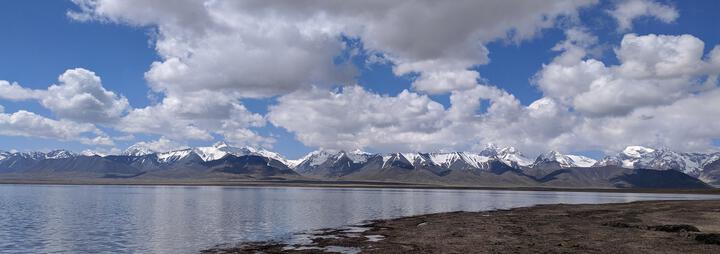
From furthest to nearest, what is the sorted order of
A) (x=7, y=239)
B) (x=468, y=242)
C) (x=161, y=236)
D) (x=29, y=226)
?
(x=29, y=226) < (x=161, y=236) < (x=7, y=239) < (x=468, y=242)

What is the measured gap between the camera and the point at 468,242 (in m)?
50.6

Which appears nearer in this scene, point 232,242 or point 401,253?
point 401,253

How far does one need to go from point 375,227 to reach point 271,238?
51.4ft

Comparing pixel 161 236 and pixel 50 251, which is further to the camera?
pixel 161 236

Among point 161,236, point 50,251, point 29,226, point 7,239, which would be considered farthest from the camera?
point 29,226

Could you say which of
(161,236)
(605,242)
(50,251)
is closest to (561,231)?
(605,242)

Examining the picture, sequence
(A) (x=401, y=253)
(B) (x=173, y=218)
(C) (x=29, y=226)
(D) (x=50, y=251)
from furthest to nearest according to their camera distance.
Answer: (B) (x=173, y=218) → (C) (x=29, y=226) → (D) (x=50, y=251) → (A) (x=401, y=253)

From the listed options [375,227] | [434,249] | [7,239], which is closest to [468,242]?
[434,249]

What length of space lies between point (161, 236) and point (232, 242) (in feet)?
33.3

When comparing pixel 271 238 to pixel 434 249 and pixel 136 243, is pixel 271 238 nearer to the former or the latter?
pixel 136 243

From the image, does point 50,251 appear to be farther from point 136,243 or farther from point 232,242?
point 232,242

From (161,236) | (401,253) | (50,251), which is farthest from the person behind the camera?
(161,236)

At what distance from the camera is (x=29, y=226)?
221 feet

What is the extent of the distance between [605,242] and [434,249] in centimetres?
1527
